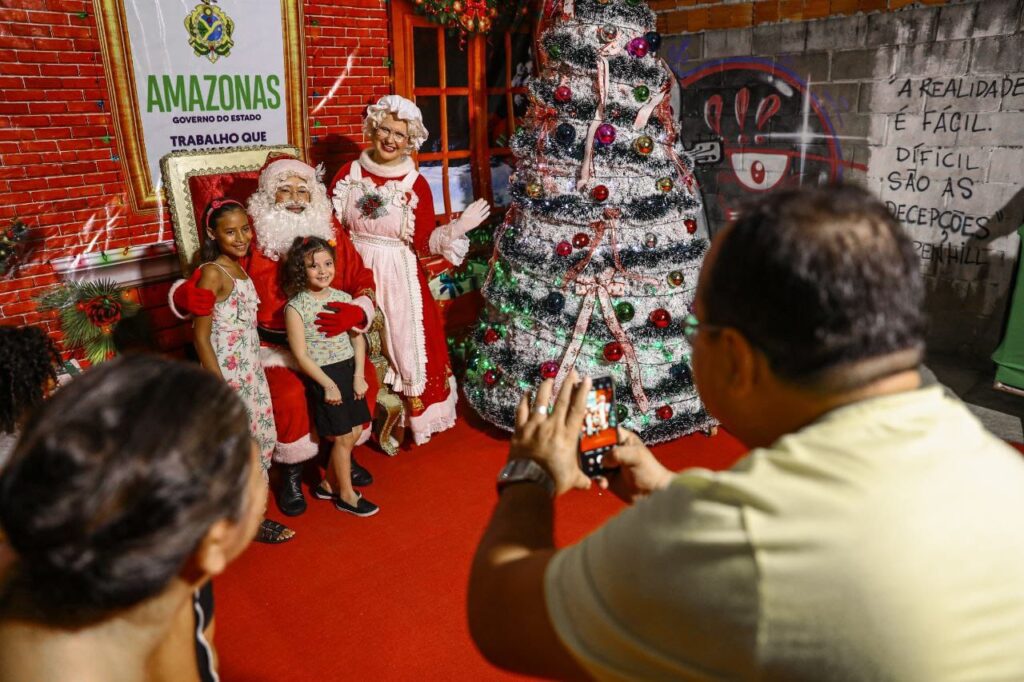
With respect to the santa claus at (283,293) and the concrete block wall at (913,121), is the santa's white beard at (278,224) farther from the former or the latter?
the concrete block wall at (913,121)

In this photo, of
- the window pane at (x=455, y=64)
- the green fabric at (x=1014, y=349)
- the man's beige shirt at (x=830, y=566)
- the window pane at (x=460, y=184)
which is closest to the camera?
the man's beige shirt at (x=830, y=566)

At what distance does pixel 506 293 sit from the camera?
163 inches

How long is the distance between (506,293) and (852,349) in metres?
Answer: 3.29

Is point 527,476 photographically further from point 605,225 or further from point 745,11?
point 745,11

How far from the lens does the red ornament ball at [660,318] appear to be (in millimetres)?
3914

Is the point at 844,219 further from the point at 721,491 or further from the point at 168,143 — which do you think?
the point at 168,143

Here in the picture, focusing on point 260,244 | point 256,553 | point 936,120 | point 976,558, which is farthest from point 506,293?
point 976,558

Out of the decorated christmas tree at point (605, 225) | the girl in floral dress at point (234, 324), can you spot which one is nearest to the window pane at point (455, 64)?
the decorated christmas tree at point (605, 225)

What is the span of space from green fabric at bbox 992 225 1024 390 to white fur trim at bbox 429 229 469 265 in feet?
10.8

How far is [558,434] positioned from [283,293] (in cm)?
253

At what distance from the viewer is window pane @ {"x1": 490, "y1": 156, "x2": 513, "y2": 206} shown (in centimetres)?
591

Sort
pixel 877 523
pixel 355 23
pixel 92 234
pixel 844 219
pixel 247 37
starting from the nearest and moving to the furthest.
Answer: pixel 877 523 < pixel 844 219 < pixel 92 234 < pixel 247 37 < pixel 355 23

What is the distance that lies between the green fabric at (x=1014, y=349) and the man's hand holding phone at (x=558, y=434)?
3.97m

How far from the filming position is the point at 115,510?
0.92 metres
